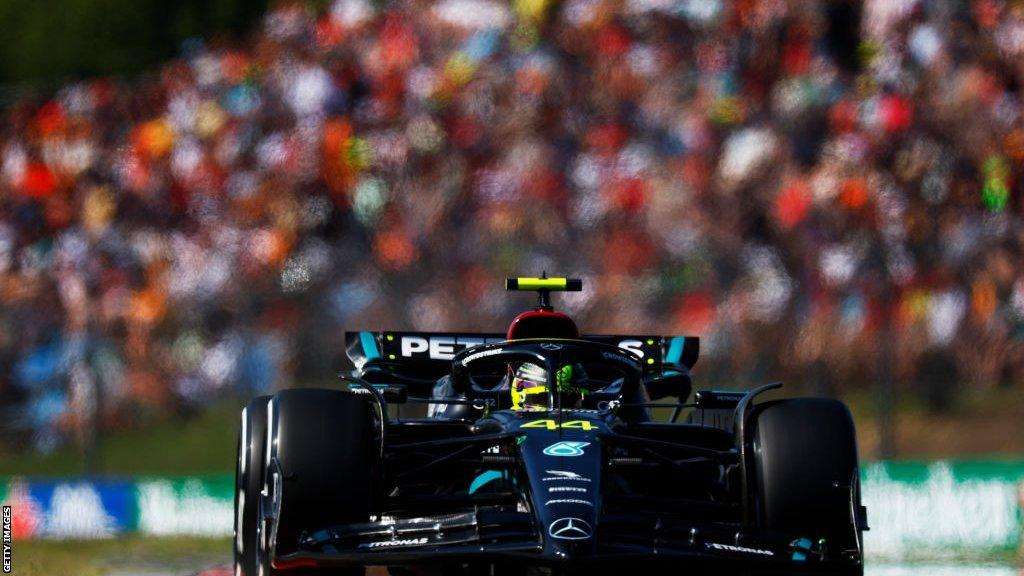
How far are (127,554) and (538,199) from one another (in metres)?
6.58

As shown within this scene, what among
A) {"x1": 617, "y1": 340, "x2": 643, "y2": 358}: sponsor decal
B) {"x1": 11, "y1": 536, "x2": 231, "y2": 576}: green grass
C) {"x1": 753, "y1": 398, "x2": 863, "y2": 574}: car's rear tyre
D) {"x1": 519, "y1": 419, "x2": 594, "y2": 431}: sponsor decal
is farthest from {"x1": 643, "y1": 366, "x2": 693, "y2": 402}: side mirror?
{"x1": 11, "y1": 536, "x2": 231, "y2": 576}: green grass

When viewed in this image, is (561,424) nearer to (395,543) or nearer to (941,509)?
(395,543)

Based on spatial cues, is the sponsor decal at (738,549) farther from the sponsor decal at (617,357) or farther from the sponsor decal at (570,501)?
the sponsor decal at (617,357)

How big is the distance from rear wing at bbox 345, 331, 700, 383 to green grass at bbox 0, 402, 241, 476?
24.8 feet

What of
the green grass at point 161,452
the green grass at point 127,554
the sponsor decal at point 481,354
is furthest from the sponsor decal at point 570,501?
the green grass at point 161,452

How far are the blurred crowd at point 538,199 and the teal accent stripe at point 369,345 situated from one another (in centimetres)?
674

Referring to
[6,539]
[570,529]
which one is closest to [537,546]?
[570,529]

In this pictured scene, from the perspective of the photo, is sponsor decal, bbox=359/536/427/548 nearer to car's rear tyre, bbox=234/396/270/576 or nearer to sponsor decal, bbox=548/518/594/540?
sponsor decal, bbox=548/518/594/540

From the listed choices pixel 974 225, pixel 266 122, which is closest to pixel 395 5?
pixel 266 122

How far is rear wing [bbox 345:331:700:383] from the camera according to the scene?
9.73 metres

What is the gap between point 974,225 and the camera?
1716 centimetres

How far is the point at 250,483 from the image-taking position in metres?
7.28

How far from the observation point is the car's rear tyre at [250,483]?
23.8 feet

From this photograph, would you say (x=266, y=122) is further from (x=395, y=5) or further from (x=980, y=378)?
(x=980, y=378)
